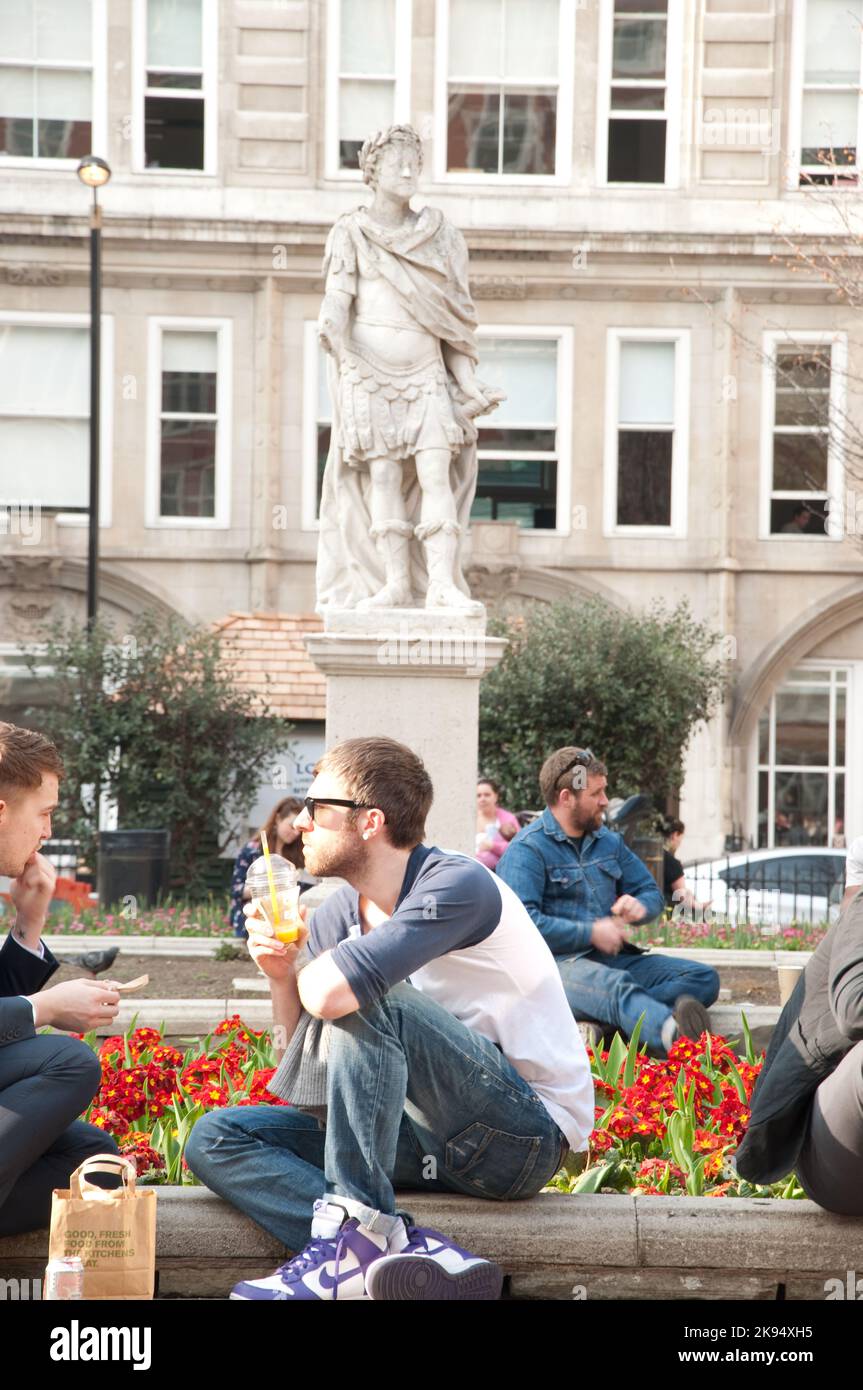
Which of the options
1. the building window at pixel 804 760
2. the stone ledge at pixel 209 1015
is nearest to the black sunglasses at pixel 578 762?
the stone ledge at pixel 209 1015

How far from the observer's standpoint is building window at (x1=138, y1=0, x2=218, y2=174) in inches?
790

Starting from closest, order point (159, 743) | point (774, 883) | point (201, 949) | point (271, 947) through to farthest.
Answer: point (271, 947)
point (201, 949)
point (774, 883)
point (159, 743)

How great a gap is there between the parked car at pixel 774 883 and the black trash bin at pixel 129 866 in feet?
13.6

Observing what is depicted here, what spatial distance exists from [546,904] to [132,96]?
16426 mm

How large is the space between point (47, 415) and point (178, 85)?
4.27 meters

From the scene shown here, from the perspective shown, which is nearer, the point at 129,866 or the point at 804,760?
the point at 129,866

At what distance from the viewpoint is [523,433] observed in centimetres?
2025

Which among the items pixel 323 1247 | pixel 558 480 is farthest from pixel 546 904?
pixel 558 480

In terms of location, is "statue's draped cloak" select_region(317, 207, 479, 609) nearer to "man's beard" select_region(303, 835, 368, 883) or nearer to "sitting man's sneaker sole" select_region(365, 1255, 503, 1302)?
"man's beard" select_region(303, 835, 368, 883)

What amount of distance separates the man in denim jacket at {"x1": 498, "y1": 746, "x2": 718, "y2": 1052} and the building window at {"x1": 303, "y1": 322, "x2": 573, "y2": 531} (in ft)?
45.5

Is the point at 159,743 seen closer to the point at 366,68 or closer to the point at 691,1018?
the point at 691,1018

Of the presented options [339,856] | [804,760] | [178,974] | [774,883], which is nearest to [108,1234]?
[339,856]

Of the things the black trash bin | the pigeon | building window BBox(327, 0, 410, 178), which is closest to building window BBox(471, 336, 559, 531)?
building window BBox(327, 0, 410, 178)
